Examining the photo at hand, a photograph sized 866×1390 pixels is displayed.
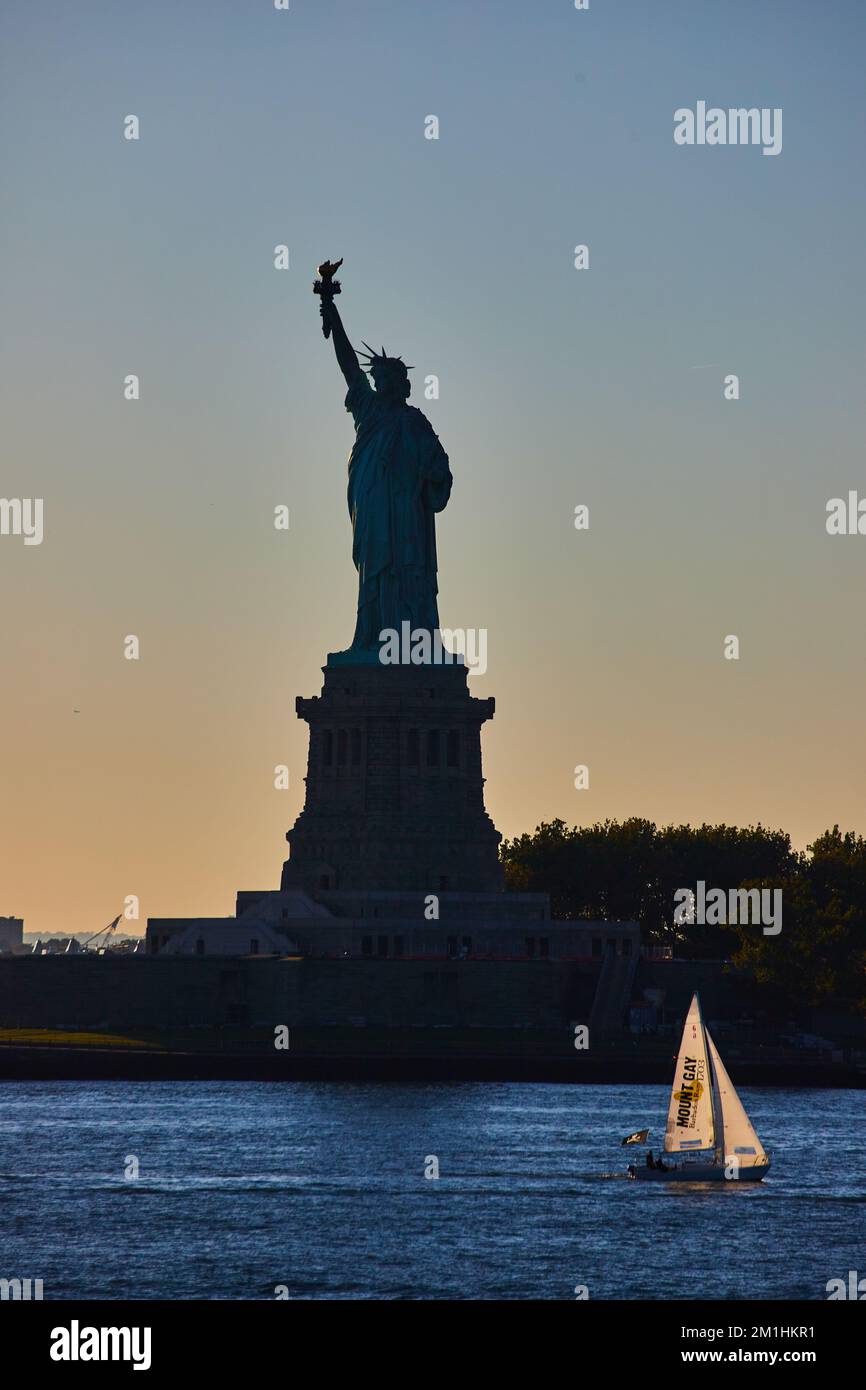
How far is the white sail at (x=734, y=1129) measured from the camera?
92.7 m

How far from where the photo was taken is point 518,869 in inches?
6432

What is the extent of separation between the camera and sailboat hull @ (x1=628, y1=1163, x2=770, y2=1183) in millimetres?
92438

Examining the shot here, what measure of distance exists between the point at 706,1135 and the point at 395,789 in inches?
1960

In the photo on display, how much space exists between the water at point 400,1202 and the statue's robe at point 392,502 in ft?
102

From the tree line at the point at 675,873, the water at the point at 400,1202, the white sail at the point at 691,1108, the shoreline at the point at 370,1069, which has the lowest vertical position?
the water at the point at 400,1202

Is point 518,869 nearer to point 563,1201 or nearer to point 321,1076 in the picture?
point 321,1076

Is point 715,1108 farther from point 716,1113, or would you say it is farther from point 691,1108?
point 691,1108

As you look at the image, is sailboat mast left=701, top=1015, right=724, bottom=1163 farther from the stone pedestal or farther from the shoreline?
the stone pedestal

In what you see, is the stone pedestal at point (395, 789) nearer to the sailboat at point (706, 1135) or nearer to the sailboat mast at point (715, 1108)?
the sailboat at point (706, 1135)

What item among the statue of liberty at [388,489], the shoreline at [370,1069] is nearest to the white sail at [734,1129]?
the shoreline at [370,1069]

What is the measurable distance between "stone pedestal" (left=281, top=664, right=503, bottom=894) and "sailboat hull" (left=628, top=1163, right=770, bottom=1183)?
1908 inches

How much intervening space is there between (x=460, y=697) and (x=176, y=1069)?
82.3 feet

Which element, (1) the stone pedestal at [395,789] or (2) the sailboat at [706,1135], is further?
(1) the stone pedestal at [395,789]
